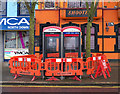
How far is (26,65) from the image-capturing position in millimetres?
7820

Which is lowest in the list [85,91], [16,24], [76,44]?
[85,91]

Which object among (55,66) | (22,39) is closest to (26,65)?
(55,66)

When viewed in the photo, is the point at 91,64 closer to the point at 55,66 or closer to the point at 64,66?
the point at 64,66

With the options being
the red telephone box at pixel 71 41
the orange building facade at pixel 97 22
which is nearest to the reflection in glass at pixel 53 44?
the red telephone box at pixel 71 41

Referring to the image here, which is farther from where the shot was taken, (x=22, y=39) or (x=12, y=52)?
(x=22, y=39)

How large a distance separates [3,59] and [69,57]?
9.88 m

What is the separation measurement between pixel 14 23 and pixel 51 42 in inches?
321

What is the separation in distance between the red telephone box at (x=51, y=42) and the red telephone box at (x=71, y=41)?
32 centimetres

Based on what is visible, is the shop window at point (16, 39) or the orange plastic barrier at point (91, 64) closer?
the orange plastic barrier at point (91, 64)

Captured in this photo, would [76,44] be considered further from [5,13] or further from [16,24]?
[5,13]

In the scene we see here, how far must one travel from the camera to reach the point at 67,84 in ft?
22.1

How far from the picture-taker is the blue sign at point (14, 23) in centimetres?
1441

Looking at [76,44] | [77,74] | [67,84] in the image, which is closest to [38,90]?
[67,84]

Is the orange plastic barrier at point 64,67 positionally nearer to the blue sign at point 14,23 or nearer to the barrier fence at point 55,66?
the barrier fence at point 55,66
